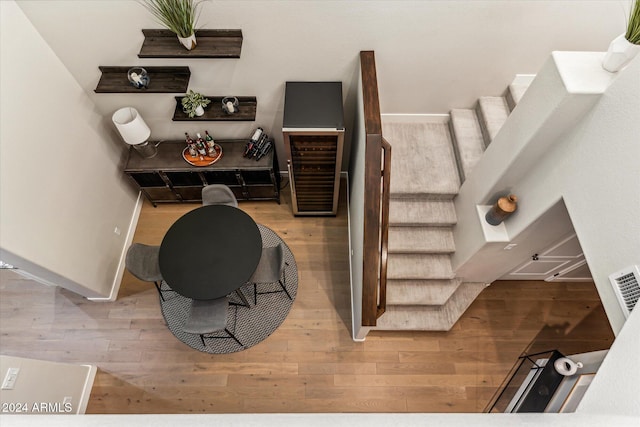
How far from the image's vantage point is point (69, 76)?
3.21 meters

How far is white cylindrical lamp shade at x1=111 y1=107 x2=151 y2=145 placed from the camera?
11.1 ft

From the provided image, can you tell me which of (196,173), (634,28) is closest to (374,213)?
(634,28)

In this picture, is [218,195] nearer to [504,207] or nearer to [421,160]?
[421,160]

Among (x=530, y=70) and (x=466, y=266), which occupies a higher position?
(x=530, y=70)

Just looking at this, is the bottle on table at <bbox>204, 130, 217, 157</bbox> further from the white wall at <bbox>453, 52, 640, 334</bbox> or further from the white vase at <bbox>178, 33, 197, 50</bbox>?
the white wall at <bbox>453, 52, 640, 334</bbox>

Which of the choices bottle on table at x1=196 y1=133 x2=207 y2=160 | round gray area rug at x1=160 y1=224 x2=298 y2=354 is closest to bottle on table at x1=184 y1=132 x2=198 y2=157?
bottle on table at x1=196 y1=133 x2=207 y2=160

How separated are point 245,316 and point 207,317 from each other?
70 centimetres

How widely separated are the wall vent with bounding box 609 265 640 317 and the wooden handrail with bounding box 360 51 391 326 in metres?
1.31

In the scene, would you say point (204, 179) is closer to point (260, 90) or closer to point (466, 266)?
point (260, 90)

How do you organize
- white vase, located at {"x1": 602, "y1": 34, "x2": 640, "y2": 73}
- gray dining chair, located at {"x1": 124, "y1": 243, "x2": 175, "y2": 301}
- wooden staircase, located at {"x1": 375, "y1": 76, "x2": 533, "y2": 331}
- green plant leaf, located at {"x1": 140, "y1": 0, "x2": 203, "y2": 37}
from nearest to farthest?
1. white vase, located at {"x1": 602, "y1": 34, "x2": 640, "y2": 73}
2. green plant leaf, located at {"x1": 140, "y1": 0, "x2": 203, "y2": 37}
3. gray dining chair, located at {"x1": 124, "y1": 243, "x2": 175, "y2": 301}
4. wooden staircase, located at {"x1": 375, "y1": 76, "x2": 533, "y2": 331}

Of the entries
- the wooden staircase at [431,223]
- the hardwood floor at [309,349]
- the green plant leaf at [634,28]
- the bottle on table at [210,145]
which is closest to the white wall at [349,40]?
the wooden staircase at [431,223]

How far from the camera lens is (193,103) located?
333cm

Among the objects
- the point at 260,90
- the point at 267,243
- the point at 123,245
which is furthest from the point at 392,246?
the point at 123,245

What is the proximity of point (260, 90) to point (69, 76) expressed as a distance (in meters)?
1.66
